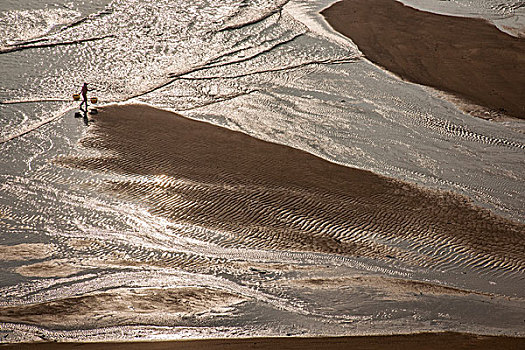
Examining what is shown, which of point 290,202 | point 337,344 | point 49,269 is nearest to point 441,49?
point 290,202

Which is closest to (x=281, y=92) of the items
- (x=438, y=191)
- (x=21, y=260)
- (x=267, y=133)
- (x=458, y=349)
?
(x=267, y=133)

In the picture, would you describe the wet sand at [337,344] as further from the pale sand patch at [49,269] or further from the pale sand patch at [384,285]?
the pale sand patch at [49,269]

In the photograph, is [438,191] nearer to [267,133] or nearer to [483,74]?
[267,133]

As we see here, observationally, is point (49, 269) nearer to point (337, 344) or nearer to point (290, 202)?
point (290, 202)

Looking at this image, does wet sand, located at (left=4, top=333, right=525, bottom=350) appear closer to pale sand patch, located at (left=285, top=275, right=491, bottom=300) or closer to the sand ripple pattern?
pale sand patch, located at (left=285, top=275, right=491, bottom=300)

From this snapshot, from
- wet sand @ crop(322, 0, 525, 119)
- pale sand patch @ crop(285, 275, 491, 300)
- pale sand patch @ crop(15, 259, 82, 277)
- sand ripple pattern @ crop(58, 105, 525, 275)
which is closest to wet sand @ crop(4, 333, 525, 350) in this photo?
pale sand patch @ crop(285, 275, 491, 300)

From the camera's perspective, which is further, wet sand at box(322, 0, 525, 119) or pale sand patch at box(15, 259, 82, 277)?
wet sand at box(322, 0, 525, 119)
